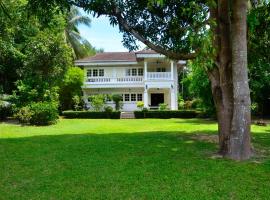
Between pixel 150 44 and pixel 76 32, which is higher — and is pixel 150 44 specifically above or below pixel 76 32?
below

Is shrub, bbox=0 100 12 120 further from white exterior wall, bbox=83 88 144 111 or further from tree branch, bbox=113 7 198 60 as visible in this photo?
tree branch, bbox=113 7 198 60

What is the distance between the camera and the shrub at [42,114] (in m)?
24.7

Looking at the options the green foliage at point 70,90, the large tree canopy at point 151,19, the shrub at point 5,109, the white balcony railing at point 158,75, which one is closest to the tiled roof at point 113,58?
the white balcony railing at point 158,75

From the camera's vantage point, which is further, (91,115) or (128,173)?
(91,115)

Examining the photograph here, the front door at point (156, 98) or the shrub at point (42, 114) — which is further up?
the front door at point (156, 98)

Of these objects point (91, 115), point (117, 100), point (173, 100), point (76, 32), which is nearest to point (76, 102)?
point (91, 115)

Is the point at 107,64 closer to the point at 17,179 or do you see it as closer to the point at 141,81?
the point at 141,81

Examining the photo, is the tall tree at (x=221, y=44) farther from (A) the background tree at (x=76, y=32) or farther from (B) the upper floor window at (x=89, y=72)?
(A) the background tree at (x=76, y=32)

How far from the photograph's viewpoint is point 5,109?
29938 millimetres

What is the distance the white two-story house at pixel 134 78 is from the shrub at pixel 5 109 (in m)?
11.8

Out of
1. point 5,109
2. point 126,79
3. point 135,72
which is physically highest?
point 135,72

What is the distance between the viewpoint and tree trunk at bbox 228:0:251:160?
10.4 meters

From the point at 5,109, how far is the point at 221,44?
22.4 meters

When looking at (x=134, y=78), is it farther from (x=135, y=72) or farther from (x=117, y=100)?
(x=117, y=100)
